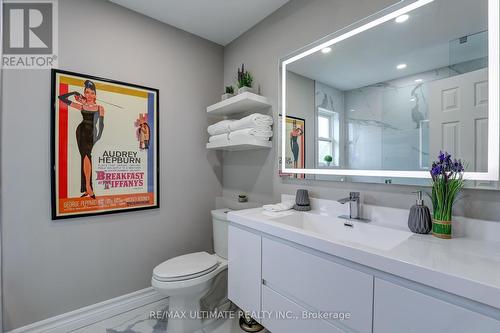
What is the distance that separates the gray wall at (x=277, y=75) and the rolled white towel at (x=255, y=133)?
102 millimetres

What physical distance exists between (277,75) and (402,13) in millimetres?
860

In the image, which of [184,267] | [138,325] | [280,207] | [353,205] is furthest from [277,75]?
[138,325]

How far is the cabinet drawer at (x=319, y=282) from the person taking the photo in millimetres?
818

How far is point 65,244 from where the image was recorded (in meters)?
1.60

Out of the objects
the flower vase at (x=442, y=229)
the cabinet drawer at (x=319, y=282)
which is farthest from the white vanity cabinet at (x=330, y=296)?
the flower vase at (x=442, y=229)

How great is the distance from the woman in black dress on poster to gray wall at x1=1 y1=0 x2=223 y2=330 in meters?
0.15

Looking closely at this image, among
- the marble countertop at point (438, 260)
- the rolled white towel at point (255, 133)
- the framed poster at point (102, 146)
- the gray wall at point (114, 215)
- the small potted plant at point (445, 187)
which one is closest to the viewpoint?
the marble countertop at point (438, 260)

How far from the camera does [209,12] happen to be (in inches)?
73.6

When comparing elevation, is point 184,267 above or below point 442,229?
below

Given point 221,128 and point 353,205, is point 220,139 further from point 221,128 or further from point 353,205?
point 353,205

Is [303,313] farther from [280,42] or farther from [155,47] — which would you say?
[155,47]

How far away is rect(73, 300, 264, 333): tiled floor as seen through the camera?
164 centimetres

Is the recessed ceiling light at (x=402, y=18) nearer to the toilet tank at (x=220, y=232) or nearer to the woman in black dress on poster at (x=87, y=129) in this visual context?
the toilet tank at (x=220, y=232)

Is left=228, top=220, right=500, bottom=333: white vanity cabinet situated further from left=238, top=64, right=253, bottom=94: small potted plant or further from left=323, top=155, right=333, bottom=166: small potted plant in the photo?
left=238, top=64, right=253, bottom=94: small potted plant
